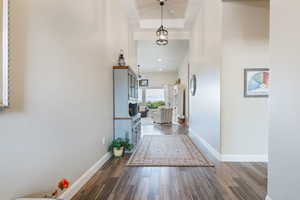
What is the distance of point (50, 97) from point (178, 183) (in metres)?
1.91

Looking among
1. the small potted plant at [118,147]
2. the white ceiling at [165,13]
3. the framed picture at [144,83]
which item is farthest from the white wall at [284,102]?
the framed picture at [144,83]

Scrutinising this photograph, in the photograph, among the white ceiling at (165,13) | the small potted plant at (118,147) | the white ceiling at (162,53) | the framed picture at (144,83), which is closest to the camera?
the small potted plant at (118,147)

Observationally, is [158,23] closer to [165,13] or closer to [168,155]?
[165,13]

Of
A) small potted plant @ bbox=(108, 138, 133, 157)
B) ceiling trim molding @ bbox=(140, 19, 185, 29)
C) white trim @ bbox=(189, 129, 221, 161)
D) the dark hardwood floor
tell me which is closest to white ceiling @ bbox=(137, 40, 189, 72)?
ceiling trim molding @ bbox=(140, 19, 185, 29)

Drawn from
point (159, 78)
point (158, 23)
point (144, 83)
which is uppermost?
point (158, 23)

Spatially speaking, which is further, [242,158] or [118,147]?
[118,147]

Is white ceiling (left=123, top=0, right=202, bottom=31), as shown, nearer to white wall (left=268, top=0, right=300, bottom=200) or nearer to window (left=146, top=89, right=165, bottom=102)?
white wall (left=268, top=0, right=300, bottom=200)

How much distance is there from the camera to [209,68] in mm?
4082

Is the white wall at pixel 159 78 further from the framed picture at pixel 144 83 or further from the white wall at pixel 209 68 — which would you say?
the white wall at pixel 209 68

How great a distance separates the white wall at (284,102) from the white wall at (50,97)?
2.15 m

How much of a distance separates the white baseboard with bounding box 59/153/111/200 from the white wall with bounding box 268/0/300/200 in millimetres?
2149

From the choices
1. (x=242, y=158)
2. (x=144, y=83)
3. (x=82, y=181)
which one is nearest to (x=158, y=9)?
(x=242, y=158)

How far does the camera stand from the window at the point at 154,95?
1409cm

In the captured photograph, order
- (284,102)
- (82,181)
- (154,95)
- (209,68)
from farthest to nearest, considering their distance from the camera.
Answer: (154,95), (209,68), (82,181), (284,102)
